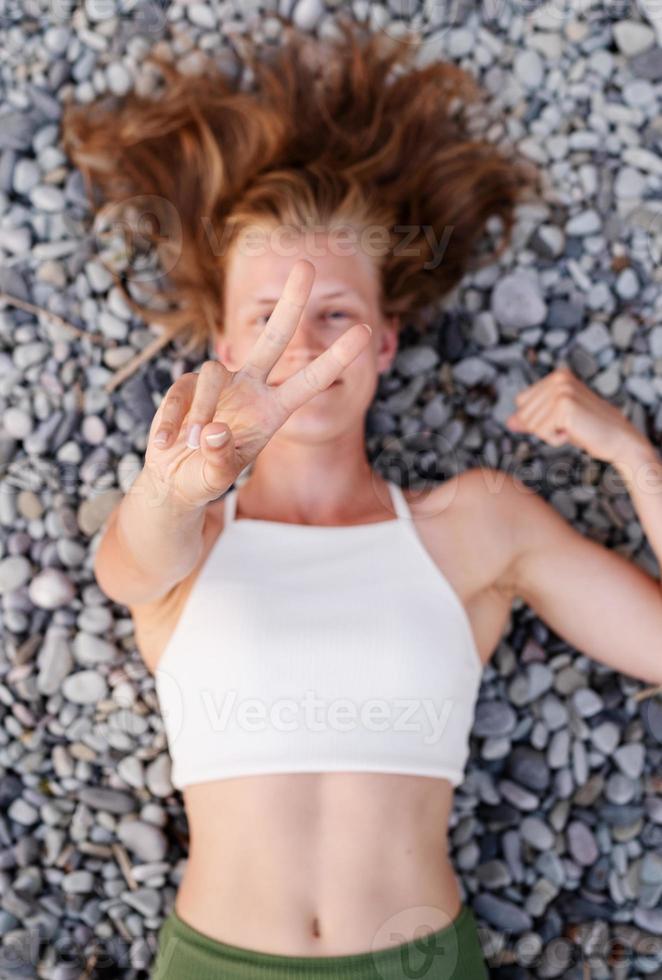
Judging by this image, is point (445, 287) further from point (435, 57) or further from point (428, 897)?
point (428, 897)

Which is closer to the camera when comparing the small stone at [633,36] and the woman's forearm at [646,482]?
the woman's forearm at [646,482]

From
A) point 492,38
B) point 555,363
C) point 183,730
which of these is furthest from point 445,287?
point 183,730

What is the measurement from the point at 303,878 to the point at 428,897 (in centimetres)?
22

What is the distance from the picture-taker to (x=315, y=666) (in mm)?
1585

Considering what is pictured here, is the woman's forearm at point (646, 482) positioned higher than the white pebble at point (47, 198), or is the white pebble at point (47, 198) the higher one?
the white pebble at point (47, 198)

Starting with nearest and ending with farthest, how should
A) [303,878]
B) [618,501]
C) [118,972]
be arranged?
[303,878] < [118,972] < [618,501]

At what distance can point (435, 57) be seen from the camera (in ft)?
7.03

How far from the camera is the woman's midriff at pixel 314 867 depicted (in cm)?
156

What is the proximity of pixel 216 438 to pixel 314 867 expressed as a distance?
798 mm

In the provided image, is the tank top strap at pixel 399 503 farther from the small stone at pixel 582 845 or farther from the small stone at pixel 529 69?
the small stone at pixel 529 69

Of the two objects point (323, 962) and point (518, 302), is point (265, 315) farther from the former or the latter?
point (323, 962)

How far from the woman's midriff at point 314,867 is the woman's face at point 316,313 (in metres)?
0.61

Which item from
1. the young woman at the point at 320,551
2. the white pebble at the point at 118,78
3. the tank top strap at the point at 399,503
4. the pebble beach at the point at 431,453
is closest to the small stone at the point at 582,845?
the pebble beach at the point at 431,453

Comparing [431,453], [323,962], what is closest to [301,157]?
[431,453]
